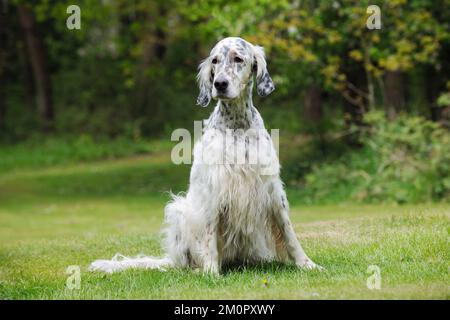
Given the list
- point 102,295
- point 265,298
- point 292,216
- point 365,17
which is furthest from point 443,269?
point 365,17

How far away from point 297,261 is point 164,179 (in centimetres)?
1228

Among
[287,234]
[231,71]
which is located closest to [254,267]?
[287,234]

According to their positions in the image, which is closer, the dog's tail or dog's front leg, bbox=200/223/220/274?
dog's front leg, bbox=200/223/220/274

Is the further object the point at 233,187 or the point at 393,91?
the point at 393,91

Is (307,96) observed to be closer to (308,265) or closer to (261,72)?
(261,72)

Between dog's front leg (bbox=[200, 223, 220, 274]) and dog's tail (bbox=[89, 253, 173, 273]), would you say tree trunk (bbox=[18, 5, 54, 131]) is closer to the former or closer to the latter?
dog's tail (bbox=[89, 253, 173, 273])

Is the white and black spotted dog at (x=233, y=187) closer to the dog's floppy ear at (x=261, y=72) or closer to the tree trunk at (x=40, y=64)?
the dog's floppy ear at (x=261, y=72)

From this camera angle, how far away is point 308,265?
6.19 metres

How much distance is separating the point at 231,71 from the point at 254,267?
5.42 ft

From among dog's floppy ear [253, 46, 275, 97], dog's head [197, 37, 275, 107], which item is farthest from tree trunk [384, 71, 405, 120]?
dog's head [197, 37, 275, 107]

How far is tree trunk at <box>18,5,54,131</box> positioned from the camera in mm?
25375

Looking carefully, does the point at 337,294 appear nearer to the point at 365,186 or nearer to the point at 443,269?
the point at 443,269

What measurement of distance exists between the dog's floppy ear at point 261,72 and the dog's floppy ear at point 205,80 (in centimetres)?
40

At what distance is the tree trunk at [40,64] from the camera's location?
25375mm
